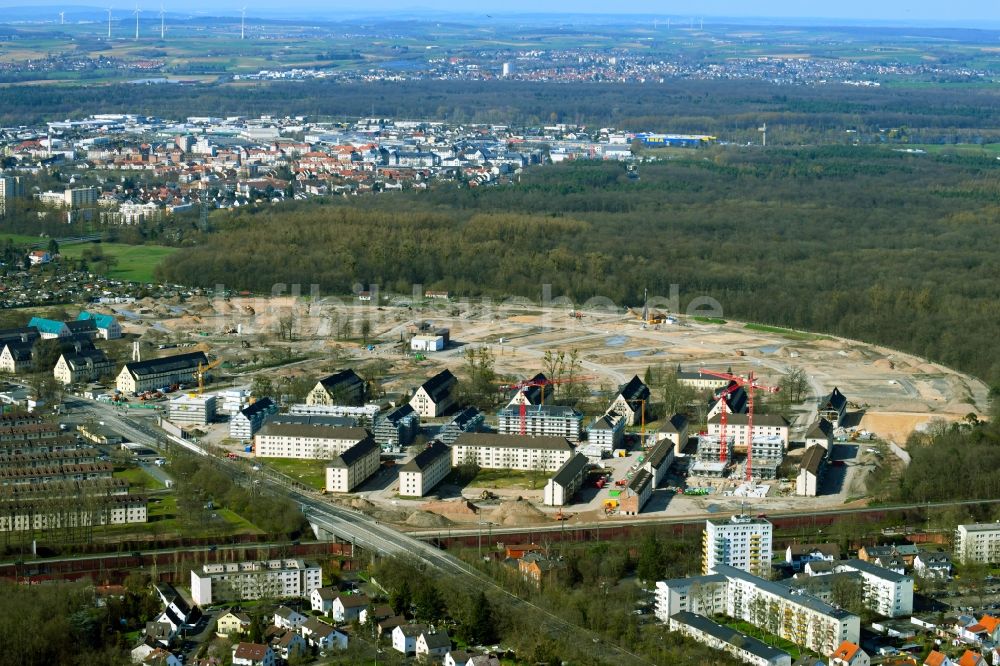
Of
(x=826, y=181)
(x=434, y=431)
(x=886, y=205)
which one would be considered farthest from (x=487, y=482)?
(x=826, y=181)

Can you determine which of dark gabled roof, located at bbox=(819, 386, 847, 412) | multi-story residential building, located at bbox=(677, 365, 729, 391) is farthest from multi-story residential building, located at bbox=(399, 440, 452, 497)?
dark gabled roof, located at bbox=(819, 386, 847, 412)

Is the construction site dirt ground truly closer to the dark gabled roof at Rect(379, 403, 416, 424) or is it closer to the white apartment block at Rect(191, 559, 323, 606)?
the dark gabled roof at Rect(379, 403, 416, 424)

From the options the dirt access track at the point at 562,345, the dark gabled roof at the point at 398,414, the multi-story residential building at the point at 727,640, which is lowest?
the dirt access track at the point at 562,345

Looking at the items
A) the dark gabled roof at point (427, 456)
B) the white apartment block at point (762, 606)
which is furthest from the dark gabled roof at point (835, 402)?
the white apartment block at point (762, 606)

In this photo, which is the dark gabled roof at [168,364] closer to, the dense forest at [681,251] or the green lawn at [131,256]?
the dense forest at [681,251]

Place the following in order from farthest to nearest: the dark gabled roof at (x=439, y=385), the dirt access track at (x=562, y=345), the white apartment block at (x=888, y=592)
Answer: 1. the dirt access track at (x=562, y=345)
2. the dark gabled roof at (x=439, y=385)
3. the white apartment block at (x=888, y=592)

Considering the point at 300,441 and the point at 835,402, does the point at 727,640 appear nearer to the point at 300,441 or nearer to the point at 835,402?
the point at 300,441
